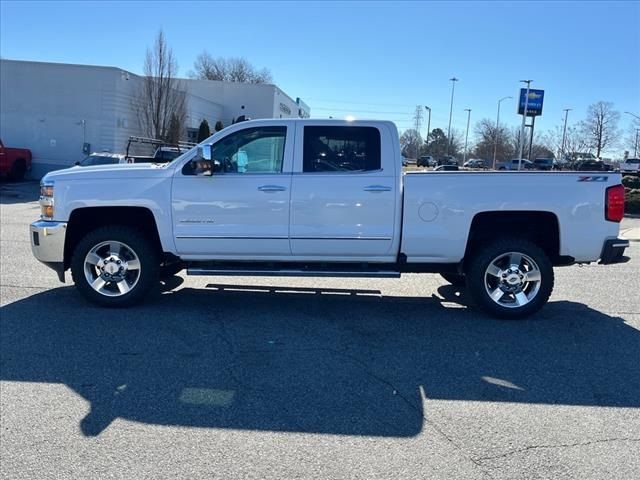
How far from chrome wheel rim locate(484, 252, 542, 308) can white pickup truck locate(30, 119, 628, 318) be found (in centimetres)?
1

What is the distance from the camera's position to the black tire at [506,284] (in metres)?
6.14

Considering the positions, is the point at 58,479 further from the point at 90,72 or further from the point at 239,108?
the point at 239,108

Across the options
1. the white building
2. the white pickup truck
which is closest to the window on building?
the white pickup truck

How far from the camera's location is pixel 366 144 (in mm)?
6316

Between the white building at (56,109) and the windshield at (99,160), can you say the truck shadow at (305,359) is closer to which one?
the windshield at (99,160)

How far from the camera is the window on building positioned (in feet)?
20.5

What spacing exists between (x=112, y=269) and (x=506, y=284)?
4.42m

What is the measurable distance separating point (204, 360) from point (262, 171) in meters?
2.32

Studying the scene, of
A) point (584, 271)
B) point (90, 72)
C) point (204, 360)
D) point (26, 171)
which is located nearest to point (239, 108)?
point (90, 72)

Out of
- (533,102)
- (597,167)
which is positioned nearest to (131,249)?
(597,167)

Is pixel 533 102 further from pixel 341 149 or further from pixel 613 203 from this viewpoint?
pixel 341 149

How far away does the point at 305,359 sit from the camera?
4.94 metres

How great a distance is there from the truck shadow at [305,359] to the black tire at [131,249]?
5.9 inches

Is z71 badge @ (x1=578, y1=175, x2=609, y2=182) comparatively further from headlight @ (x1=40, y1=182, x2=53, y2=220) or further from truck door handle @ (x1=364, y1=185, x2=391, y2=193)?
headlight @ (x1=40, y1=182, x2=53, y2=220)
